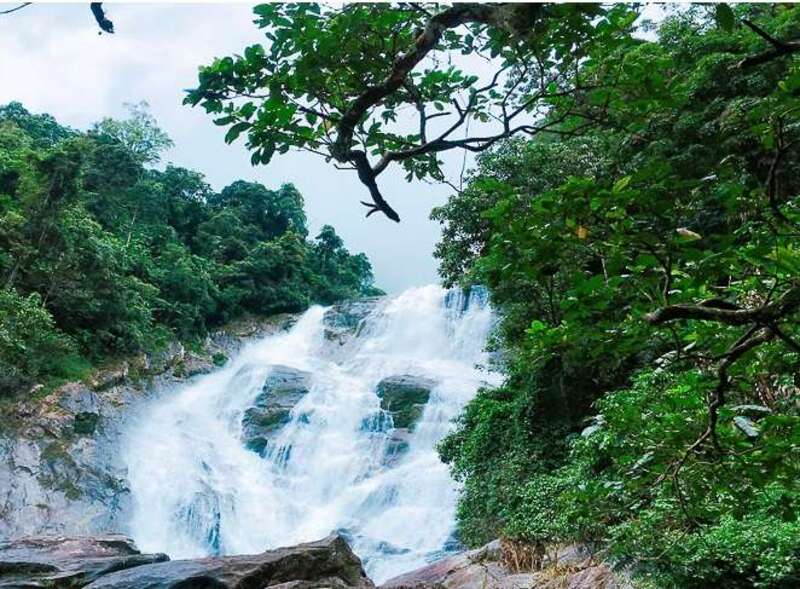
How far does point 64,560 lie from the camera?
25.4 ft

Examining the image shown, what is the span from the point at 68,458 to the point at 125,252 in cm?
786

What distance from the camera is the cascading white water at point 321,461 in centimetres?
1395

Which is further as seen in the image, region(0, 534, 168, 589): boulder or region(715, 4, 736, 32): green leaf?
region(0, 534, 168, 589): boulder

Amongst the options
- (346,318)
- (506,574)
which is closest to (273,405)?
(346,318)

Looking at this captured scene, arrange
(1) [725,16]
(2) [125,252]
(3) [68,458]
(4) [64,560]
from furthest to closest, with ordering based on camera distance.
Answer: (2) [125,252] < (3) [68,458] < (4) [64,560] < (1) [725,16]

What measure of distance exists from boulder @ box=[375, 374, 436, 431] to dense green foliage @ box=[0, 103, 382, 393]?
25.6ft

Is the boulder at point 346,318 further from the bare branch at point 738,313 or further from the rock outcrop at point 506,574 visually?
the bare branch at point 738,313

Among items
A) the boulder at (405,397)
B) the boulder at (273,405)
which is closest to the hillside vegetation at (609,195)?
the boulder at (405,397)

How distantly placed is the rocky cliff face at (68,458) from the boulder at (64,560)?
4842mm

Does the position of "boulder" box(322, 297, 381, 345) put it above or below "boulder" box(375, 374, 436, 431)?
above

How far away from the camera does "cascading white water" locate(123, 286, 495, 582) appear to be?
45.8 feet

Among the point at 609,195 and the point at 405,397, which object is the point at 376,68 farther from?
the point at 405,397

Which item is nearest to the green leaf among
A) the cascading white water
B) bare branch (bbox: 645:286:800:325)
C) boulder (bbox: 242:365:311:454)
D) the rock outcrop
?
bare branch (bbox: 645:286:800:325)

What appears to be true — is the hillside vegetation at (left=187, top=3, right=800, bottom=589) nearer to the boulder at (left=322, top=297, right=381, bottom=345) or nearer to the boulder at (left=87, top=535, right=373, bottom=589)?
the boulder at (left=87, top=535, right=373, bottom=589)
